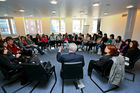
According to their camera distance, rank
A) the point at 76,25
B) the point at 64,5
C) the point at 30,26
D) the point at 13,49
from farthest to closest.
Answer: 1. the point at 76,25
2. the point at 30,26
3. the point at 64,5
4. the point at 13,49

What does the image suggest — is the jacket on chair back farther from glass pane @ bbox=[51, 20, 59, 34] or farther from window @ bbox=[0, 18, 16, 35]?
window @ bbox=[0, 18, 16, 35]

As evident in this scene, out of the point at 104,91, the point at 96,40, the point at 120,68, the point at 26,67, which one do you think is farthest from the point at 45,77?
the point at 96,40

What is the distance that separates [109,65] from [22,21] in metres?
7.97

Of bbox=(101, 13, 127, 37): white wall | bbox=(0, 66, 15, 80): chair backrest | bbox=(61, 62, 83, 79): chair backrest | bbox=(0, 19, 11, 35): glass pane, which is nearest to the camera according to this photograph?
bbox=(61, 62, 83, 79): chair backrest

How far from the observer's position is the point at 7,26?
6.58 metres

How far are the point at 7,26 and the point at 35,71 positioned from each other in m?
7.59

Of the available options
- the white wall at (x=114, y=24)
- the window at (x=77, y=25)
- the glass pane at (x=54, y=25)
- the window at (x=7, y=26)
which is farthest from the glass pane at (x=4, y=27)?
the white wall at (x=114, y=24)

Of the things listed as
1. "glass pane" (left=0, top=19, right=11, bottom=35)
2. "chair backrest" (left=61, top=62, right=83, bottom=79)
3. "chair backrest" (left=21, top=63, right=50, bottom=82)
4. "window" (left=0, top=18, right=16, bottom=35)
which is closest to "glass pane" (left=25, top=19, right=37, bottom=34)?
"window" (left=0, top=18, right=16, bottom=35)

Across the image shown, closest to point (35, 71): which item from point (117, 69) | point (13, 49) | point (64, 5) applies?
point (117, 69)

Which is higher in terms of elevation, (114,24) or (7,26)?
(114,24)

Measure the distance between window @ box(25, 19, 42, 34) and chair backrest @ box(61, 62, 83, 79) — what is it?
23.8 ft

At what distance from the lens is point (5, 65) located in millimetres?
1531

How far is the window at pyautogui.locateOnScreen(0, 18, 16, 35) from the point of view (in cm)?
642

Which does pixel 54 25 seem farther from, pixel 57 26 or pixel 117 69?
pixel 117 69
